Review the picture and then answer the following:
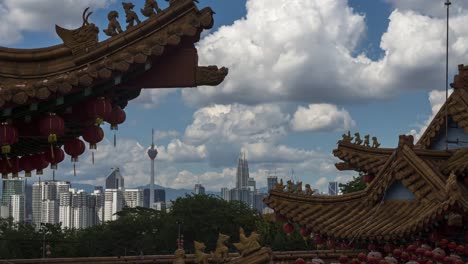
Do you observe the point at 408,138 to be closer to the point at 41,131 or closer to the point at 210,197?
the point at 41,131

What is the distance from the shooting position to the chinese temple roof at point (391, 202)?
9.70m

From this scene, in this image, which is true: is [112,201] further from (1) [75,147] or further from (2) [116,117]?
(2) [116,117]

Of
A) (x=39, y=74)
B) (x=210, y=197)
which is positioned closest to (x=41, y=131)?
(x=39, y=74)

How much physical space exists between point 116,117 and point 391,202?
556 cm

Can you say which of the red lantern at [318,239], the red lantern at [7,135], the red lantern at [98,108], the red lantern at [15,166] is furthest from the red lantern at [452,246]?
the red lantern at [7,135]

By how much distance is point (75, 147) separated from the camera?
780 cm

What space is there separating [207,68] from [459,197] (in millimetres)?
4559

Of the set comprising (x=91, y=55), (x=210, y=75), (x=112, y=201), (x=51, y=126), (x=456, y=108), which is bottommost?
(x=51, y=126)

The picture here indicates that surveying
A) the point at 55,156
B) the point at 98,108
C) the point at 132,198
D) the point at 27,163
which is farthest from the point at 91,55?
the point at 132,198

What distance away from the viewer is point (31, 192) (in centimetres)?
9938

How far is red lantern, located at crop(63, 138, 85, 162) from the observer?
25.6 feet

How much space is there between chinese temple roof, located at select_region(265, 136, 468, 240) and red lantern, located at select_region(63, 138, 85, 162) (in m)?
4.51

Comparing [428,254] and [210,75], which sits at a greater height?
[210,75]

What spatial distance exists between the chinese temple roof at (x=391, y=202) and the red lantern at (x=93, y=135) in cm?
471
